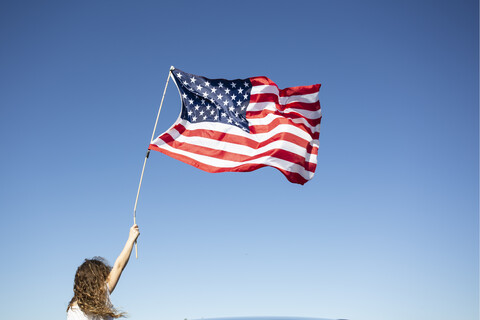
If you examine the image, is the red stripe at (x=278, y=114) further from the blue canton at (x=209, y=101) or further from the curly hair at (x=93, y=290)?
the curly hair at (x=93, y=290)

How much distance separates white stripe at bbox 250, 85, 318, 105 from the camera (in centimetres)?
1482

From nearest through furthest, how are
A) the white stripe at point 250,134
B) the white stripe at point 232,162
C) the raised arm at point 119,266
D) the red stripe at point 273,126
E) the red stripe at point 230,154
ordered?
the raised arm at point 119,266 → the white stripe at point 232,162 → the red stripe at point 230,154 → the white stripe at point 250,134 → the red stripe at point 273,126

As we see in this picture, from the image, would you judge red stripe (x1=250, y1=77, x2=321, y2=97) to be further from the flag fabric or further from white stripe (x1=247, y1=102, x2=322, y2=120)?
white stripe (x1=247, y1=102, x2=322, y2=120)

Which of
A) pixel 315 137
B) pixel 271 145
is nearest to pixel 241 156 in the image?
pixel 271 145

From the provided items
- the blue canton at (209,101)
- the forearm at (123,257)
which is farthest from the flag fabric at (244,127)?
the forearm at (123,257)

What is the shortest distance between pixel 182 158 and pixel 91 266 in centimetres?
705

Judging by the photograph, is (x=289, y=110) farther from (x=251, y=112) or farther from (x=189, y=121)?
(x=189, y=121)

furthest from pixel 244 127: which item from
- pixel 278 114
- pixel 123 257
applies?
pixel 123 257

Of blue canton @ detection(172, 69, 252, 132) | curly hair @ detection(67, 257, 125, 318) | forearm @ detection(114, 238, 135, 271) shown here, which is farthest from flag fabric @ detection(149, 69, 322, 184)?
curly hair @ detection(67, 257, 125, 318)

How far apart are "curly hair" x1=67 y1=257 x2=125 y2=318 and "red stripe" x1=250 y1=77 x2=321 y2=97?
1033 centimetres

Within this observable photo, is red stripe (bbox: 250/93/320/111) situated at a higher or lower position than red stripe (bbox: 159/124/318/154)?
higher

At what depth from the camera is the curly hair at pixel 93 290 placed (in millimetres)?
5715

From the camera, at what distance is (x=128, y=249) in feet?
20.5

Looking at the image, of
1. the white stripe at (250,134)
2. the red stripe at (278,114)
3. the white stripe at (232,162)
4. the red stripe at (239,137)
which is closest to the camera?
the white stripe at (232,162)
